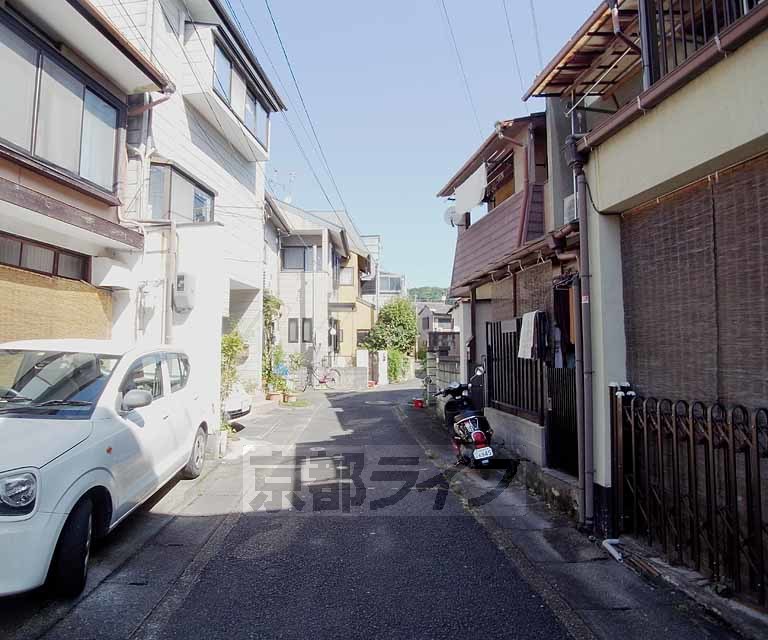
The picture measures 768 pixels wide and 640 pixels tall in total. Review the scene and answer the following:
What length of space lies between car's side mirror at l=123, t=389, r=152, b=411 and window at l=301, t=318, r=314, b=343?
55.5 ft

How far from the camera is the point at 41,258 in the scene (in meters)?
7.13

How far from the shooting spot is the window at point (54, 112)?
6156 mm

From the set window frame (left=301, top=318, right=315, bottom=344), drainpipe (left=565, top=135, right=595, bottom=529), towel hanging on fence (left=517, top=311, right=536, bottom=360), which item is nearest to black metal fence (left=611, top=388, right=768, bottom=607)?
drainpipe (left=565, top=135, right=595, bottom=529)

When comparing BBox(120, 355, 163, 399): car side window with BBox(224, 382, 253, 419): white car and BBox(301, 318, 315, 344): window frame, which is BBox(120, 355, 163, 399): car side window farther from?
BBox(301, 318, 315, 344): window frame

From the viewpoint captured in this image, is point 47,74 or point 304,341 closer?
point 47,74

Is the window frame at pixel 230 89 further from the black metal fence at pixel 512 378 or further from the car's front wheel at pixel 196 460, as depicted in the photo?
the black metal fence at pixel 512 378

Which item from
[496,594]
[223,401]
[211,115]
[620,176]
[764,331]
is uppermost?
[211,115]

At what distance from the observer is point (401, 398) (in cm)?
1708

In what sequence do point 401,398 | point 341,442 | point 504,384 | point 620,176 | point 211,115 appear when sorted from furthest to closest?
point 401,398
point 211,115
point 341,442
point 504,384
point 620,176

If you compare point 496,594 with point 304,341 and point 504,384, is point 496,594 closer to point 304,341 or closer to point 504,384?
point 504,384

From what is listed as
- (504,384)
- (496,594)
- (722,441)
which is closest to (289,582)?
(496,594)

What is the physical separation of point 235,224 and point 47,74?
22.0ft

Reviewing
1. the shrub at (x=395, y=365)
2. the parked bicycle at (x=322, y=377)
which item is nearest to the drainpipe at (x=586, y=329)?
the parked bicycle at (x=322, y=377)

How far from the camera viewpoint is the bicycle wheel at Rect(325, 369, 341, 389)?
20.8 metres
